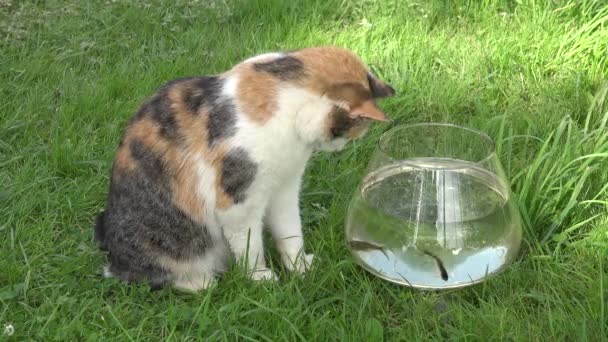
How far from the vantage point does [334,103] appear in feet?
7.56

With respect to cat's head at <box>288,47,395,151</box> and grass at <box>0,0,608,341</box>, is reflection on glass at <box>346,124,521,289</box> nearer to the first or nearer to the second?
grass at <box>0,0,608,341</box>

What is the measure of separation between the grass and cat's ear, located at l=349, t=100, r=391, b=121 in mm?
545

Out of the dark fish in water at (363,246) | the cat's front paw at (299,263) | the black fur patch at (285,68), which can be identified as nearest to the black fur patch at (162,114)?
the black fur patch at (285,68)

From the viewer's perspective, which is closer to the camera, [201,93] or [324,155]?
[201,93]

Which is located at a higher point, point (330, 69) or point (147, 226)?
point (330, 69)

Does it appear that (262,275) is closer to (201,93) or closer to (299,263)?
(299,263)

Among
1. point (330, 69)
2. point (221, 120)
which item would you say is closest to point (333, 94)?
point (330, 69)

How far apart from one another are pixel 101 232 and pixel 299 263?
2.08 feet

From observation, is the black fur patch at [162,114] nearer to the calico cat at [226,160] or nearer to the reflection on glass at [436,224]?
the calico cat at [226,160]

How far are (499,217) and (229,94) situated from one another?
89 centimetres

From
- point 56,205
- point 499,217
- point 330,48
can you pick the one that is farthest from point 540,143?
point 56,205

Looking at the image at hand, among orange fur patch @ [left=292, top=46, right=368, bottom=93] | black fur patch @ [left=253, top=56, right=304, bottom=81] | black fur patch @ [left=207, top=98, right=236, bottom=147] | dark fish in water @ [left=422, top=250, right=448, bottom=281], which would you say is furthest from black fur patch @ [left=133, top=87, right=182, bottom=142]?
dark fish in water @ [left=422, top=250, right=448, bottom=281]

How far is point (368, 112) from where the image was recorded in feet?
7.27

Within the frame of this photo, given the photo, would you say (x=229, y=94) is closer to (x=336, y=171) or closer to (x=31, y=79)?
(x=336, y=171)
